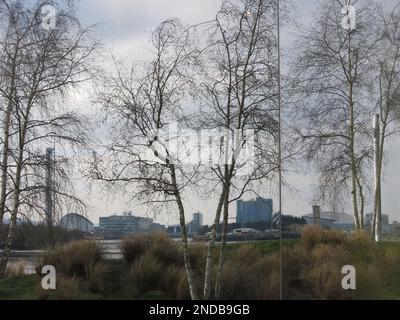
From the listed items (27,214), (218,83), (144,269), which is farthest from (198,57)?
(27,214)

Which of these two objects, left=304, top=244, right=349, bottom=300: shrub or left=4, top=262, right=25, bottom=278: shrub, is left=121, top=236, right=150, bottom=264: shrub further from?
left=304, top=244, right=349, bottom=300: shrub

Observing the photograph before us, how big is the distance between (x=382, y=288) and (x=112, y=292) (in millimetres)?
4402

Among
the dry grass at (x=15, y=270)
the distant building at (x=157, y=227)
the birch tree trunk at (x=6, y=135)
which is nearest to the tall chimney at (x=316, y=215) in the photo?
the distant building at (x=157, y=227)

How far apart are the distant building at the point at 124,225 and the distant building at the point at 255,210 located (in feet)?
4.80

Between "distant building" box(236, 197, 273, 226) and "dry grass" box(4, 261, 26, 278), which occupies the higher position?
"distant building" box(236, 197, 273, 226)

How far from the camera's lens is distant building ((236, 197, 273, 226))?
29.4ft

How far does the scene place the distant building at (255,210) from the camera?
8.97 metres

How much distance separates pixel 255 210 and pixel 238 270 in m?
1.23

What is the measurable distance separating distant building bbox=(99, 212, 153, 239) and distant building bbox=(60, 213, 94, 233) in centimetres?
35

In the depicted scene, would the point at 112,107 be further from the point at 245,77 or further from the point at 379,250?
the point at 379,250

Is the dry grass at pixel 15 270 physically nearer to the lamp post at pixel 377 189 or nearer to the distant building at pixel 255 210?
the distant building at pixel 255 210

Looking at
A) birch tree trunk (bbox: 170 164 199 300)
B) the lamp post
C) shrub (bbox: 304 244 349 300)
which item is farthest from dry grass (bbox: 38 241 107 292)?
the lamp post

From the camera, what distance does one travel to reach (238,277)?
9.37 metres

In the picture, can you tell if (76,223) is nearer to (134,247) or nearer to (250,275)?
(134,247)
